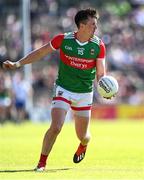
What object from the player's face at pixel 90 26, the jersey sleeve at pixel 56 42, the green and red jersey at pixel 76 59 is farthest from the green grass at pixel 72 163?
the player's face at pixel 90 26

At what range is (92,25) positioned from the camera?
550 inches

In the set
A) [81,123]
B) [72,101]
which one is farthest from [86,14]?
[81,123]

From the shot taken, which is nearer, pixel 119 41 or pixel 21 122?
pixel 21 122

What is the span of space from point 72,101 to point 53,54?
28.1 meters

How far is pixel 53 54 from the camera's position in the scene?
4225 centimetres

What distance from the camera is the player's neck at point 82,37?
46.4ft

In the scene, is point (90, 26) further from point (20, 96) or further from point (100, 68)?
point (20, 96)

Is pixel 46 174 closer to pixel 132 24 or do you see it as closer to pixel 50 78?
pixel 50 78

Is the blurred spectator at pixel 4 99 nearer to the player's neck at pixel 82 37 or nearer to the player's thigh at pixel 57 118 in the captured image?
the player's neck at pixel 82 37

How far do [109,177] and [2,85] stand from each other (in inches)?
885

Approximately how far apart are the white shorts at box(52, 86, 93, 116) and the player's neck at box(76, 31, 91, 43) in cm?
93

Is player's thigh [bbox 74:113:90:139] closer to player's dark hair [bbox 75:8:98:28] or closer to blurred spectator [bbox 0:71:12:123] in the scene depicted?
player's dark hair [bbox 75:8:98:28]

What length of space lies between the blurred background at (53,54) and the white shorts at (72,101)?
22.9m

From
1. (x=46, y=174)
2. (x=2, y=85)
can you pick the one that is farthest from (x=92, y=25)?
(x=2, y=85)
